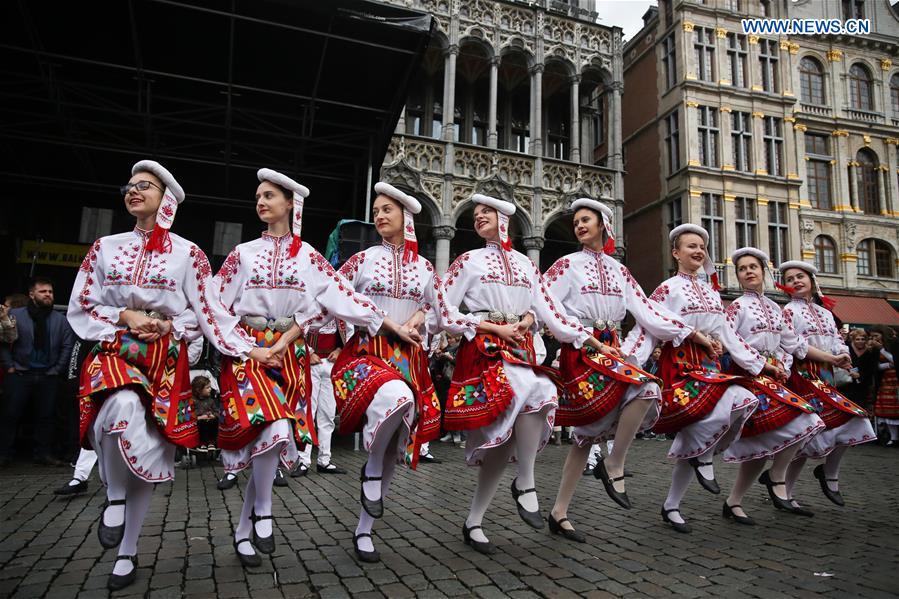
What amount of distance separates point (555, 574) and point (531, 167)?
1865 centimetres

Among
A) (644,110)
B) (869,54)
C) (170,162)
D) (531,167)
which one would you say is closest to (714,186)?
(644,110)

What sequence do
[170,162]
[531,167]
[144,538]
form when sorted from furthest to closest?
[531,167], [170,162], [144,538]

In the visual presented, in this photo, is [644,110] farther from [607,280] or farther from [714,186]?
[607,280]

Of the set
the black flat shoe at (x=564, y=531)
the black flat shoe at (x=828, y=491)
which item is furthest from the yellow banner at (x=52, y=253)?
the black flat shoe at (x=828, y=491)

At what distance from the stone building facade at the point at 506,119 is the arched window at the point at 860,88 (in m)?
13.7

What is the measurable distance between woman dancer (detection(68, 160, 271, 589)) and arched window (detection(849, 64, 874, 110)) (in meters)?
33.2

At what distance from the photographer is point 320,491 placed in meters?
6.26

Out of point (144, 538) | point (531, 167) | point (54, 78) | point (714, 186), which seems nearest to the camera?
point (144, 538)

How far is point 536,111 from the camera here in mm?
21188

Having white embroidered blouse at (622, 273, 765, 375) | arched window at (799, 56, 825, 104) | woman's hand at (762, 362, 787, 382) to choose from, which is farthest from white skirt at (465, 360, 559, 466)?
arched window at (799, 56, 825, 104)

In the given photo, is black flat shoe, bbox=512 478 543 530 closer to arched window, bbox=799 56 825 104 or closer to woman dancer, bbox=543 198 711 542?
woman dancer, bbox=543 198 711 542

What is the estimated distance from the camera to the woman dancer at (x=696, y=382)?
15.3ft

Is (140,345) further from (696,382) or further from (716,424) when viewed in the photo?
(716,424)

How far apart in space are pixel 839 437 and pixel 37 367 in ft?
31.0
